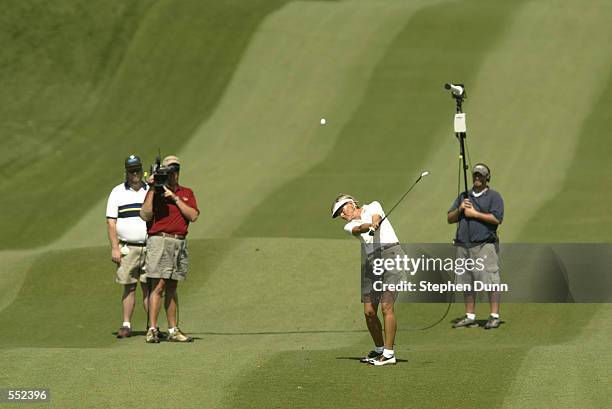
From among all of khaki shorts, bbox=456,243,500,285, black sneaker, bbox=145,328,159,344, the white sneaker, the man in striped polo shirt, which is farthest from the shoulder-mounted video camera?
khaki shorts, bbox=456,243,500,285

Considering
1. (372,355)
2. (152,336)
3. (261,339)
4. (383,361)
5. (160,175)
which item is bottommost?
(383,361)

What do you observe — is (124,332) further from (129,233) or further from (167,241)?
(167,241)

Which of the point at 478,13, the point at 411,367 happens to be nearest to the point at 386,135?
the point at 478,13

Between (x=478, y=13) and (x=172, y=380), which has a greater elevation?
(x=478, y=13)

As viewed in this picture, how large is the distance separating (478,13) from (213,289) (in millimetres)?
18004

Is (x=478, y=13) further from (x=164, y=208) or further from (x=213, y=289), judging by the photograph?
(x=164, y=208)

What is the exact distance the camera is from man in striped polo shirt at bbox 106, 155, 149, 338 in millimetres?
15719

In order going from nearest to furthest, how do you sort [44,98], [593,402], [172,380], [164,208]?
[593,402]
[172,380]
[164,208]
[44,98]

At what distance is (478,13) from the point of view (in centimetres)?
3347

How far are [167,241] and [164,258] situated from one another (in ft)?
0.71

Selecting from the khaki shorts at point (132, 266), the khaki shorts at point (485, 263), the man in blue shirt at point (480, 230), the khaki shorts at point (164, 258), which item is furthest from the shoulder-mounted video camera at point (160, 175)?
the khaki shorts at point (485, 263)

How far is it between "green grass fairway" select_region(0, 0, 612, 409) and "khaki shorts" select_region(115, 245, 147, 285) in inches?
30.7

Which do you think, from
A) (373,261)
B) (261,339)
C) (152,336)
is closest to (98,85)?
(261,339)

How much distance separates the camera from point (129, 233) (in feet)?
51.7
